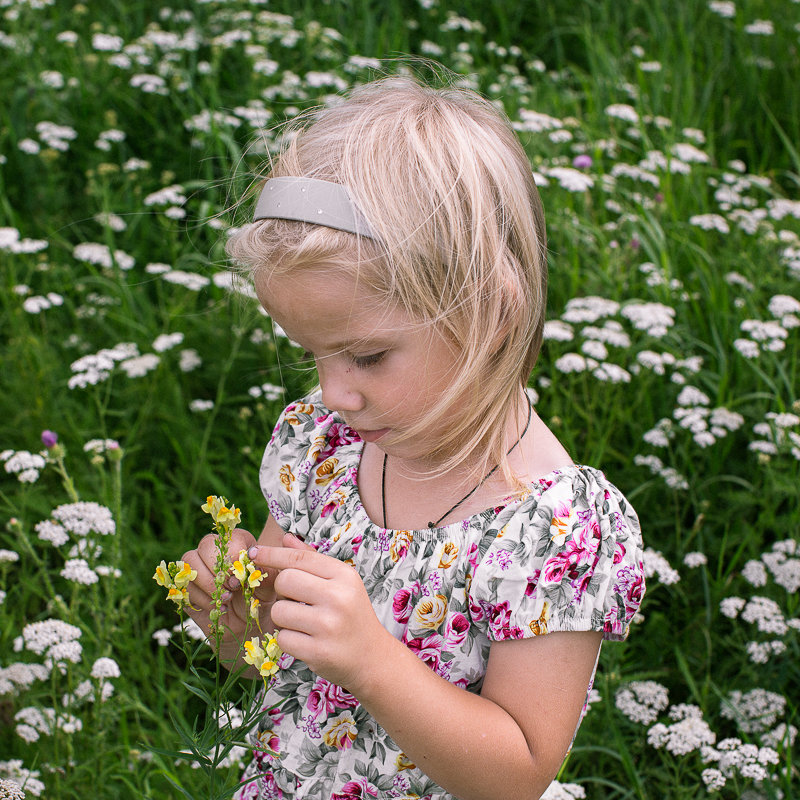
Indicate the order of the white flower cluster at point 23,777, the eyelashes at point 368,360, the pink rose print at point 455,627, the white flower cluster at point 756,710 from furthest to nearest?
the white flower cluster at point 756,710 → the white flower cluster at point 23,777 → the pink rose print at point 455,627 → the eyelashes at point 368,360

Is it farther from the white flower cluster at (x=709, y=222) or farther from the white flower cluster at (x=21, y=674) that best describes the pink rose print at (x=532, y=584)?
the white flower cluster at (x=709, y=222)

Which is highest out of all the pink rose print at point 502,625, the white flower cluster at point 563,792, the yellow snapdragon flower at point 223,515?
the yellow snapdragon flower at point 223,515

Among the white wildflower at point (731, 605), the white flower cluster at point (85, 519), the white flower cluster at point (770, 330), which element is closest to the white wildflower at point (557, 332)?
the white flower cluster at point (770, 330)

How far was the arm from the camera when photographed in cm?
101

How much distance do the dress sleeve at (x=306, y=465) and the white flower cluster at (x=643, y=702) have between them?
70 cm

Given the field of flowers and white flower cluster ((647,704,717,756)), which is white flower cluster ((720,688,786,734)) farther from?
white flower cluster ((647,704,717,756))

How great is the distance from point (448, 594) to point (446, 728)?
7.4 inches

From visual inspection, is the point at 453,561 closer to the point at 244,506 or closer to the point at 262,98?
the point at 244,506

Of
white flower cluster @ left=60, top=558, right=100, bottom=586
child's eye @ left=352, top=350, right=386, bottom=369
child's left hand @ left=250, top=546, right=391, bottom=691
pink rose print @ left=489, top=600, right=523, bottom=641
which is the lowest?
white flower cluster @ left=60, top=558, right=100, bottom=586

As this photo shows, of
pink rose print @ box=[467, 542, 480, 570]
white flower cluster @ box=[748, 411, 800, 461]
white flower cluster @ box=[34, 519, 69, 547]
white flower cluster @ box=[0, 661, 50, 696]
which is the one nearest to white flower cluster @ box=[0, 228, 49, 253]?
white flower cluster @ box=[34, 519, 69, 547]

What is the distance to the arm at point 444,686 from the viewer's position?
101 centimetres

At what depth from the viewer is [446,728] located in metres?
1.06

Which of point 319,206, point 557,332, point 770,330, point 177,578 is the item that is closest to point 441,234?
point 319,206

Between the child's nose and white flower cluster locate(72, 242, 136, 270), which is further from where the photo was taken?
white flower cluster locate(72, 242, 136, 270)
